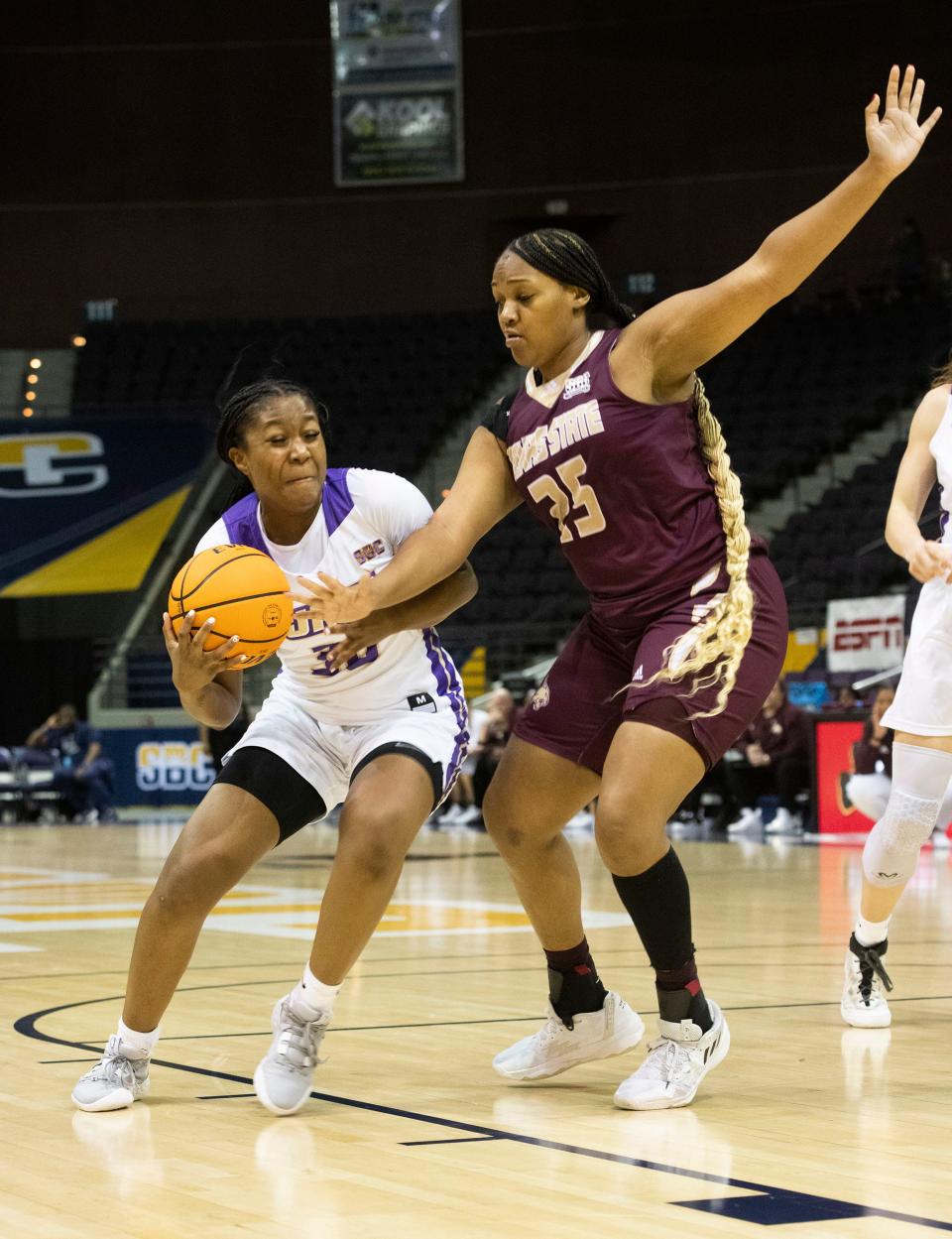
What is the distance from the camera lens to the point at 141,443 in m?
24.1

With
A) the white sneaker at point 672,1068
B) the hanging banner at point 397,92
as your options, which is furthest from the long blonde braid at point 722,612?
the hanging banner at point 397,92

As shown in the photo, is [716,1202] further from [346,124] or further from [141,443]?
[346,124]

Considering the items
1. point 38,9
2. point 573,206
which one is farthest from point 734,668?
point 38,9

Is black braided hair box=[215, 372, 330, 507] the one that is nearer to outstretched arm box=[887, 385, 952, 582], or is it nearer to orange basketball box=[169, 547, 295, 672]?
orange basketball box=[169, 547, 295, 672]

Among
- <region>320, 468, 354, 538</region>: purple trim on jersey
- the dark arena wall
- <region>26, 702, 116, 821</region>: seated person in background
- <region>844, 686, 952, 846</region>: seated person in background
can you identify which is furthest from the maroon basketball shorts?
the dark arena wall

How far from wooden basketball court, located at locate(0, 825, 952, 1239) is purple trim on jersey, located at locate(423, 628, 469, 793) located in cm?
79

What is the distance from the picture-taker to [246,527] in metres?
4.47

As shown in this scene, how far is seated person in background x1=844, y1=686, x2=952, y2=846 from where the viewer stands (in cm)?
1263

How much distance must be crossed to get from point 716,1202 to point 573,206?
79.8 feet

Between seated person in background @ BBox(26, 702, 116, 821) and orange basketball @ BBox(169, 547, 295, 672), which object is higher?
orange basketball @ BBox(169, 547, 295, 672)

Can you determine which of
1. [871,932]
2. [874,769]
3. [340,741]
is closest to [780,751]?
[874,769]

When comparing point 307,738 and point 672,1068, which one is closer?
point 672,1068

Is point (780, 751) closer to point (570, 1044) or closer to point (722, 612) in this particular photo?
point (570, 1044)

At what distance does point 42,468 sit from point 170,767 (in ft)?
16.6
